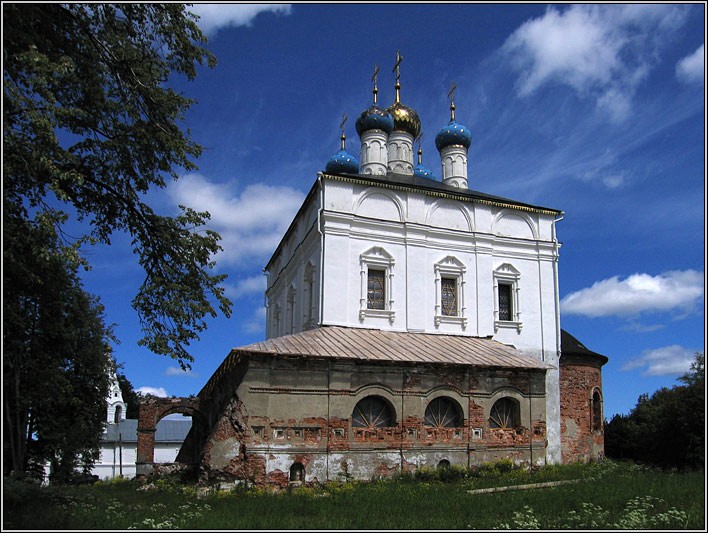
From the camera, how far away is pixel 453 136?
76.7 feet

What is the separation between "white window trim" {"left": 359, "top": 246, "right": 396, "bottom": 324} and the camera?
17.1 metres

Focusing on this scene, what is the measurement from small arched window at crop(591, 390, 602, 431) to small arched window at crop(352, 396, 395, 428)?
23.2ft

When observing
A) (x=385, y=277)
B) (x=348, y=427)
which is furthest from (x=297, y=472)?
(x=385, y=277)

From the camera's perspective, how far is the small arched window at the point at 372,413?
1422 cm

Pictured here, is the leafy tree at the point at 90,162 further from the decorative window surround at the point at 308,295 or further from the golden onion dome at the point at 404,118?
the golden onion dome at the point at 404,118

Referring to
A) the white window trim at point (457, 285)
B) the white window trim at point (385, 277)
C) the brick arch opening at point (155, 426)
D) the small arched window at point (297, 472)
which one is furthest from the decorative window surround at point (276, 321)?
the small arched window at point (297, 472)

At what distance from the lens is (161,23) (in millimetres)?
10680

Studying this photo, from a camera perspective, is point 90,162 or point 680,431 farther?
point 680,431

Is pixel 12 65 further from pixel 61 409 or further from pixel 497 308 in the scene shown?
pixel 497 308

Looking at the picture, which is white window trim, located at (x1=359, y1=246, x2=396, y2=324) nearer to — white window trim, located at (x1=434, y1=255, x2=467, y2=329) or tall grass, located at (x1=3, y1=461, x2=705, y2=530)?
white window trim, located at (x1=434, y1=255, x2=467, y2=329)

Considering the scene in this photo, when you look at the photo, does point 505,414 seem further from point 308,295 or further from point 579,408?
point 308,295

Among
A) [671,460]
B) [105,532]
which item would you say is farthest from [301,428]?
[671,460]

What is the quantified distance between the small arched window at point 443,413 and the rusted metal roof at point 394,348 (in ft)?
3.33

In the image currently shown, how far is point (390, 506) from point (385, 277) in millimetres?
8190
